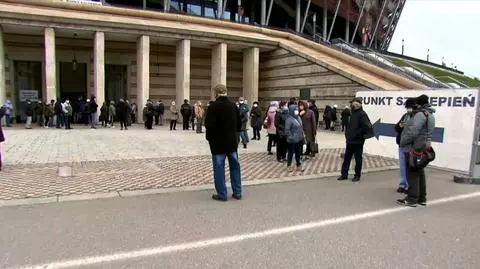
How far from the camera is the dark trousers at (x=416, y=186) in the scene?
6.61 m

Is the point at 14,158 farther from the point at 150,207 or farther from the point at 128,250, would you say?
the point at 128,250

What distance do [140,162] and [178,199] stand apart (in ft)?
12.4

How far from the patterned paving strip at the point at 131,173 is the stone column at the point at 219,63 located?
1773 centimetres

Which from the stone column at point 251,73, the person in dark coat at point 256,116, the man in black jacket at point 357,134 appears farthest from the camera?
the stone column at point 251,73

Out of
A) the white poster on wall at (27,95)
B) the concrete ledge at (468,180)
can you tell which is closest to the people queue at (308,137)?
the concrete ledge at (468,180)

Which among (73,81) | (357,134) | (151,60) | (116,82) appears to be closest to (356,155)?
(357,134)

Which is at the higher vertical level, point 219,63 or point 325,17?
point 325,17

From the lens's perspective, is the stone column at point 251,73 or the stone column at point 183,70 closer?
the stone column at point 183,70

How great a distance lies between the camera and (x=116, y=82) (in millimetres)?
29906

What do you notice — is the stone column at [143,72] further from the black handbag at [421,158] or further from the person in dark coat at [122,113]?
the black handbag at [421,158]

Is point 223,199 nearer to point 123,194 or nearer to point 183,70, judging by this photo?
point 123,194

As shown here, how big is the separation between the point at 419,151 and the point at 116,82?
2632 centimetres

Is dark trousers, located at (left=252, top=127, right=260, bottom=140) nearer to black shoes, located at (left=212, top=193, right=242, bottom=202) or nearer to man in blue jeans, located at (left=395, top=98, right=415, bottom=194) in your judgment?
man in blue jeans, located at (left=395, top=98, right=415, bottom=194)

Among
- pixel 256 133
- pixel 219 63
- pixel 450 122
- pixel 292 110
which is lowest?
pixel 256 133
